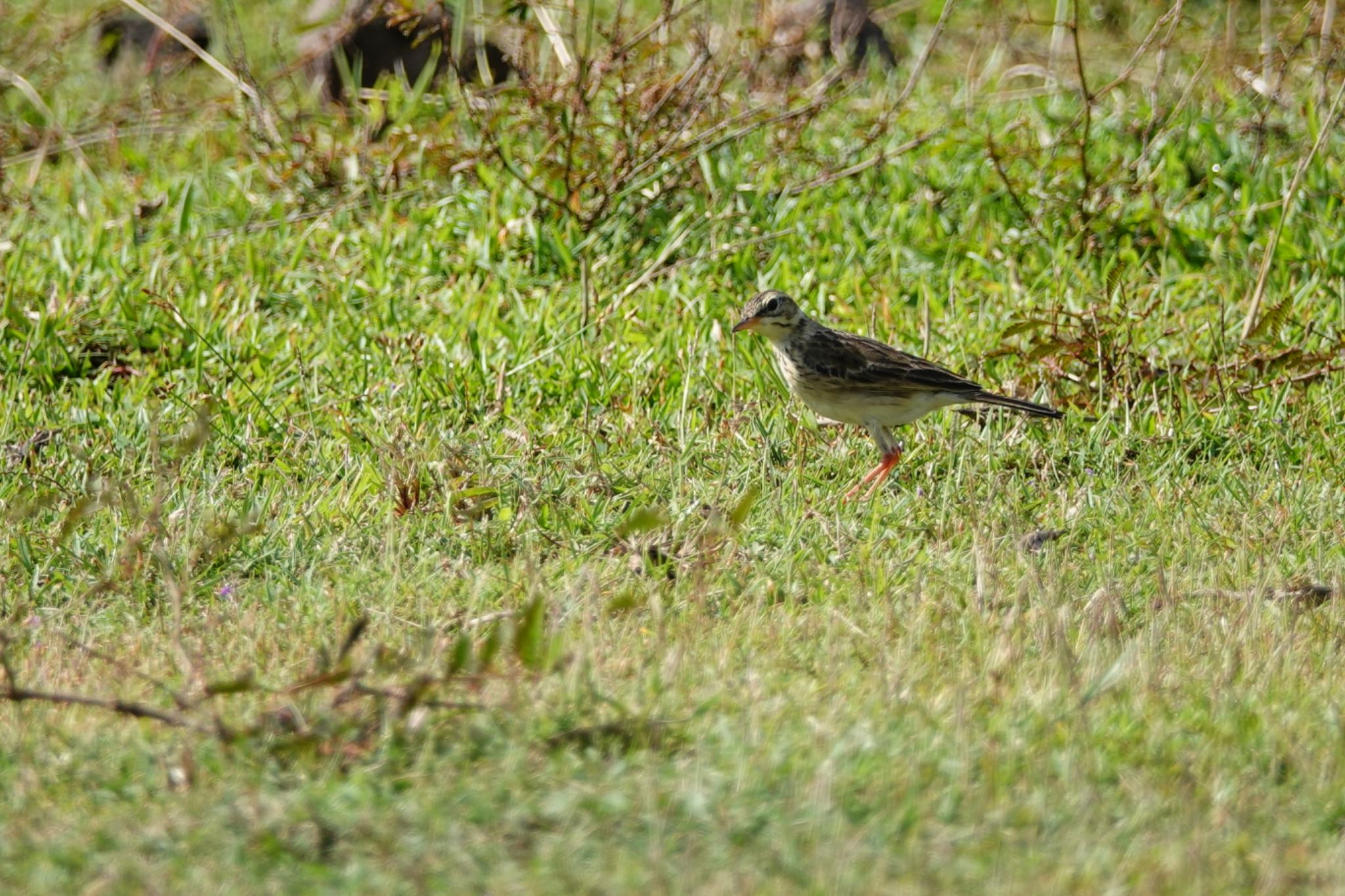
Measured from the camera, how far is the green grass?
3.52m

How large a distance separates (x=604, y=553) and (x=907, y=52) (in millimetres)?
7537

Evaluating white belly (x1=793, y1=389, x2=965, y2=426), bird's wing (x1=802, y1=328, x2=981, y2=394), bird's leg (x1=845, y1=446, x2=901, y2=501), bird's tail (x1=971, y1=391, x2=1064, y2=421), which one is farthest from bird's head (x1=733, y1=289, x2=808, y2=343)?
bird's tail (x1=971, y1=391, x2=1064, y2=421)

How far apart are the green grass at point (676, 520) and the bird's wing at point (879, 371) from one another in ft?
0.95

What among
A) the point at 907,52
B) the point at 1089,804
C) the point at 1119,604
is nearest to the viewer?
the point at 1089,804

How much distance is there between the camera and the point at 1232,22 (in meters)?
9.12

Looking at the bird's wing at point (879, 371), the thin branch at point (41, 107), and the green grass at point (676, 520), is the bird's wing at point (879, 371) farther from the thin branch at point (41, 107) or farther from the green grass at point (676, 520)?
the thin branch at point (41, 107)

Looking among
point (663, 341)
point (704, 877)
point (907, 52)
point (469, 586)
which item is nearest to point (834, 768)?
point (704, 877)

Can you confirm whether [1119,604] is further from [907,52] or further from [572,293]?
[907,52]

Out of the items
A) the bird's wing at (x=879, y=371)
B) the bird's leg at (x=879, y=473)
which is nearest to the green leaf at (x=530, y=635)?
the bird's leg at (x=879, y=473)

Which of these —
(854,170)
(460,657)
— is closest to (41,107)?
(854,170)

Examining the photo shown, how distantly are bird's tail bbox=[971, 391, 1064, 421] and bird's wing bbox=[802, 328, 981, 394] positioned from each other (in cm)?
4

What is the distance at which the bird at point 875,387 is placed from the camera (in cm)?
655

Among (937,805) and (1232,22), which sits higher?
(1232,22)

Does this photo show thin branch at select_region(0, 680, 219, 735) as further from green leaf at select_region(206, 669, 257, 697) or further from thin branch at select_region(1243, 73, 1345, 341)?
thin branch at select_region(1243, 73, 1345, 341)
